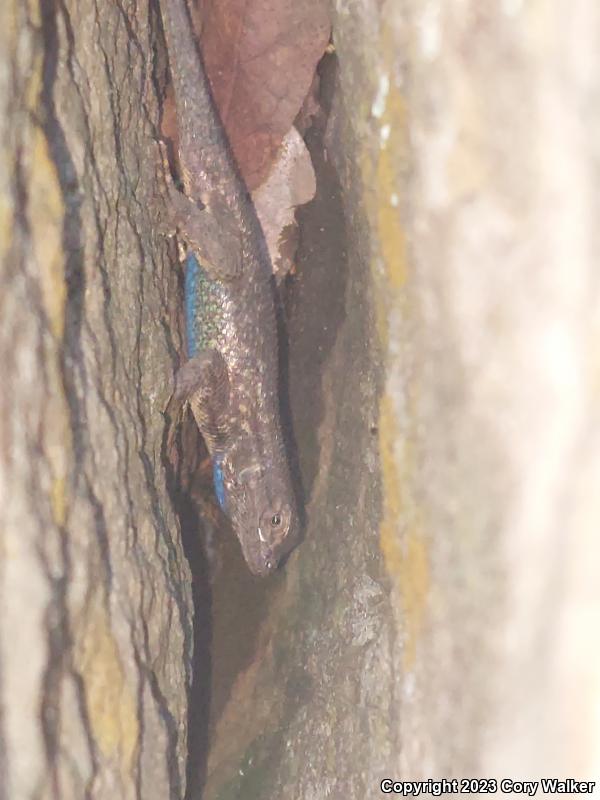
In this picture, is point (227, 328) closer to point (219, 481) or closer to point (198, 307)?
point (198, 307)

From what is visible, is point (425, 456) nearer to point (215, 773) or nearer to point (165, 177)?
point (165, 177)

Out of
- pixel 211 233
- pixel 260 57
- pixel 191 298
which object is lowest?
pixel 191 298

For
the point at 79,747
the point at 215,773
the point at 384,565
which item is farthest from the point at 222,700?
the point at 79,747

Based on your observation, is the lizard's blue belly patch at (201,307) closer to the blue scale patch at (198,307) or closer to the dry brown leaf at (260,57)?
the blue scale patch at (198,307)

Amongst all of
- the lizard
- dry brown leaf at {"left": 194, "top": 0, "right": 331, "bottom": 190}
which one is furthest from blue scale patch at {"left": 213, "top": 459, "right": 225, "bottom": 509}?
dry brown leaf at {"left": 194, "top": 0, "right": 331, "bottom": 190}

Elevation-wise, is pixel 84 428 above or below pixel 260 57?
below

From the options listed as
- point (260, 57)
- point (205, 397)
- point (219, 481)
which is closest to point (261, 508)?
point (219, 481)

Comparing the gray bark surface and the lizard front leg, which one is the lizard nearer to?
the lizard front leg

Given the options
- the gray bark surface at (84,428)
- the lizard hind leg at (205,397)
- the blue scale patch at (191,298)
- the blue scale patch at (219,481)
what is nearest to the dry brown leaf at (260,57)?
the gray bark surface at (84,428)
